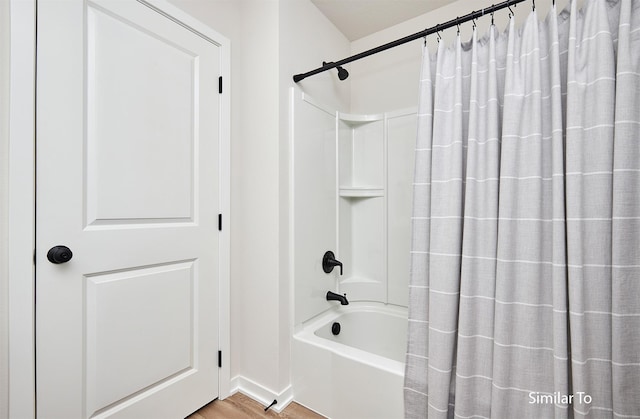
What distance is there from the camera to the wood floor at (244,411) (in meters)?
1.47

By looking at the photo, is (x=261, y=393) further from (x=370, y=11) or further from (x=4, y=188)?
(x=370, y=11)

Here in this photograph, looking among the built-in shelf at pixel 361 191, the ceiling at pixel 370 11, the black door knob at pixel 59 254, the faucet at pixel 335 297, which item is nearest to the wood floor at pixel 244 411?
the faucet at pixel 335 297

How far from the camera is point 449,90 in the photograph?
3.96 ft

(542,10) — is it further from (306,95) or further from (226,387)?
(226,387)

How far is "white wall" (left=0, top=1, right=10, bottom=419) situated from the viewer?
0.95 m

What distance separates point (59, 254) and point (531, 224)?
169 cm

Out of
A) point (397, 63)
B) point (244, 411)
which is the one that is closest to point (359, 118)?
point (397, 63)

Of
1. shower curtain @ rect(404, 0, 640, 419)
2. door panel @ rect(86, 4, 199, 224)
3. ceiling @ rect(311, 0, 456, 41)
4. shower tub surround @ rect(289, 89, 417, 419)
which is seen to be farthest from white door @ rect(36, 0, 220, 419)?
shower curtain @ rect(404, 0, 640, 419)

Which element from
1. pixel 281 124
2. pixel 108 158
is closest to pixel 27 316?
pixel 108 158

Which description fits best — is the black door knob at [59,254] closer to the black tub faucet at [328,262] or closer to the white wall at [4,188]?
the white wall at [4,188]

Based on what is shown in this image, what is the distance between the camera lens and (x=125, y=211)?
123cm

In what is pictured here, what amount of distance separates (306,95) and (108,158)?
1068 millimetres

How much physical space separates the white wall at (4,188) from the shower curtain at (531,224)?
57.7 inches

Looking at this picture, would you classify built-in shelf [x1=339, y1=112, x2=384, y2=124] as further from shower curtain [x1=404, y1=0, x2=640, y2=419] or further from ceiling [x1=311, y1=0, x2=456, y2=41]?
shower curtain [x1=404, y1=0, x2=640, y2=419]
